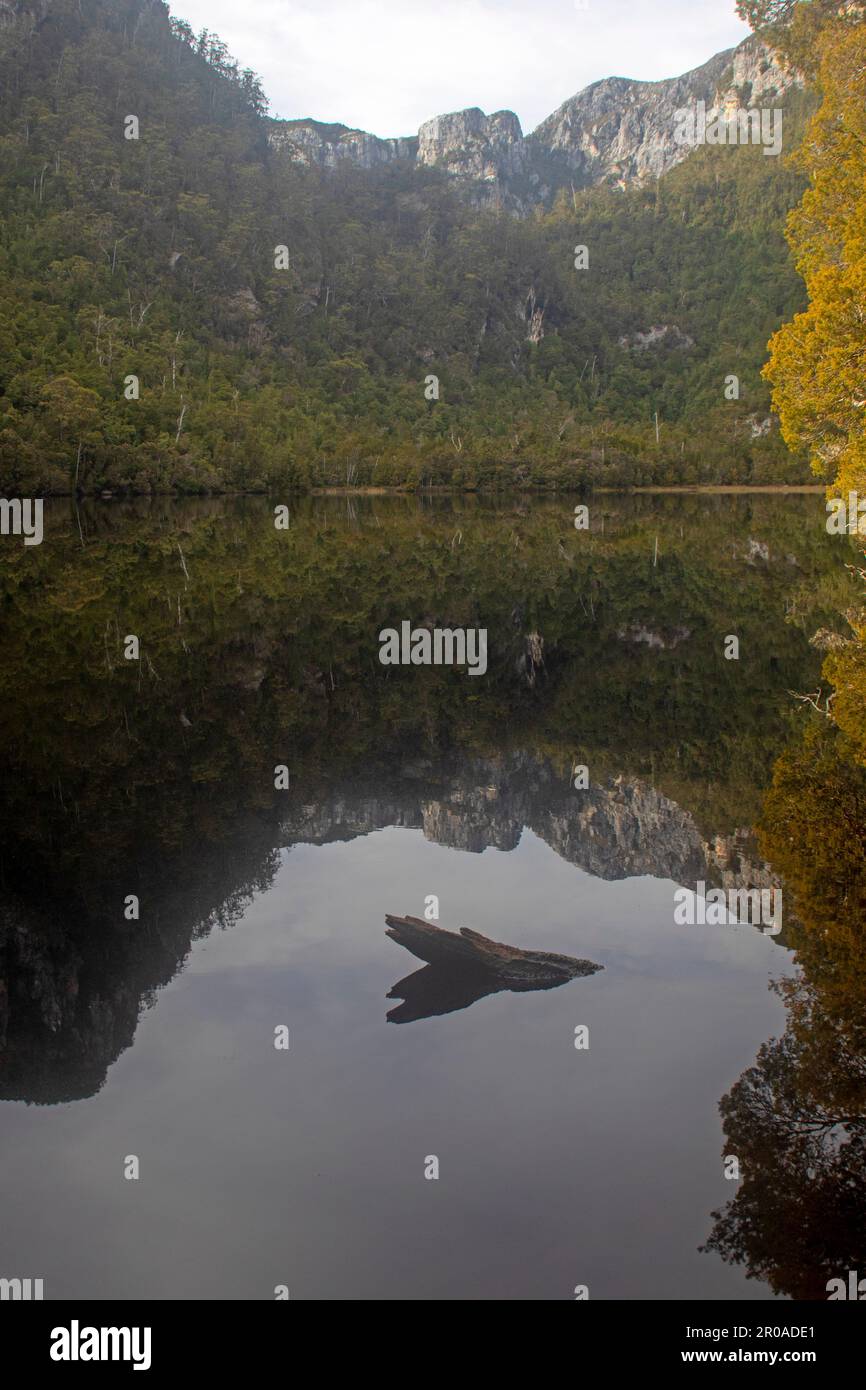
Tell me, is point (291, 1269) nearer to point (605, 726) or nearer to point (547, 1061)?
point (547, 1061)

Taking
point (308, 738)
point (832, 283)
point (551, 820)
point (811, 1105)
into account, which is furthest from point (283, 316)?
point (811, 1105)

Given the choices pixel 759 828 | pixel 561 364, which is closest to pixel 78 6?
pixel 561 364

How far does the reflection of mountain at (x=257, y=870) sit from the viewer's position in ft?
17.4

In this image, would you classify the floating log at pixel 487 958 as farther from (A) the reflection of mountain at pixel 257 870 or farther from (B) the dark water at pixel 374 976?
(A) the reflection of mountain at pixel 257 870

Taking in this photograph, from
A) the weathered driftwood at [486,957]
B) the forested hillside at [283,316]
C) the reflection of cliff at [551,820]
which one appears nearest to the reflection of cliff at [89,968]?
the weathered driftwood at [486,957]

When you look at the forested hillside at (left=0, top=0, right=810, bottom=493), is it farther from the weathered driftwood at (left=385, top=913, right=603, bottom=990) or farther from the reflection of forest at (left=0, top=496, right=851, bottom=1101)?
the weathered driftwood at (left=385, top=913, right=603, bottom=990)

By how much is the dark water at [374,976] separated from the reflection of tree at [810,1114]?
0.04 m

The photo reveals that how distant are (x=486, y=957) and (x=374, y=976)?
69 cm

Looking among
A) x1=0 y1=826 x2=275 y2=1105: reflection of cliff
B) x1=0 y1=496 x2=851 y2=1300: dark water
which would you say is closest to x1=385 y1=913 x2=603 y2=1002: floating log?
x1=0 y1=496 x2=851 y2=1300: dark water

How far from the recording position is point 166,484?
7619cm

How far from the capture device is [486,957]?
6.26 meters

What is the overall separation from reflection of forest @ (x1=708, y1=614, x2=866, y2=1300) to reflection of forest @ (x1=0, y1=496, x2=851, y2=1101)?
614 millimetres

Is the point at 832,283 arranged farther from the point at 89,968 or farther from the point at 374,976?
the point at 89,968

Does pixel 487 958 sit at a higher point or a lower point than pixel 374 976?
higher
